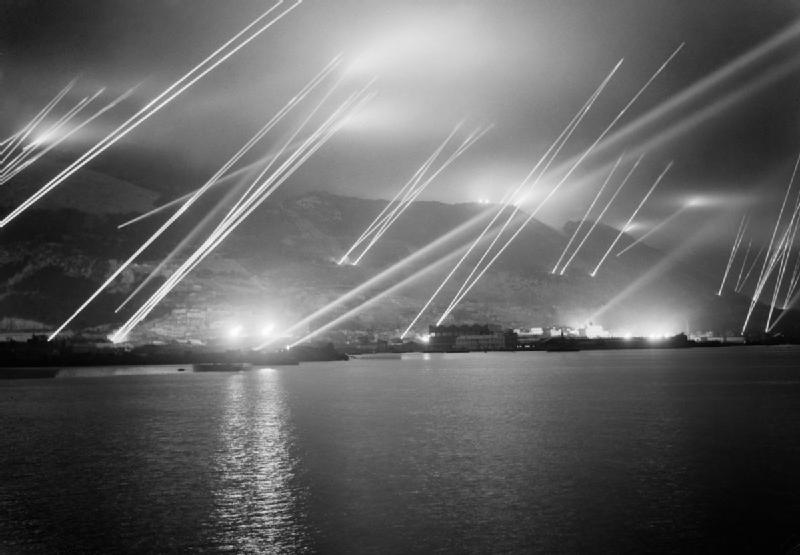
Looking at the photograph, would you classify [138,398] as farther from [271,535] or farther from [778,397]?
[778,397]

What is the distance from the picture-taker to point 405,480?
63.6ft

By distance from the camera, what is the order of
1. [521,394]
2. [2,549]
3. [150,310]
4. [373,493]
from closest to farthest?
[2,549]
[373,493]
[521,394]
[150,310]

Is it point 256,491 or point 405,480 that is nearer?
point 256,491

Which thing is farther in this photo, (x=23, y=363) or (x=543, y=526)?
(x=23, y=363)

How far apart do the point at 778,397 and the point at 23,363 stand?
113386 millimetres

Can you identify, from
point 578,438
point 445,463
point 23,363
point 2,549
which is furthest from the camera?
point 23,363

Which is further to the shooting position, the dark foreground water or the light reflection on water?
the dark foreground water

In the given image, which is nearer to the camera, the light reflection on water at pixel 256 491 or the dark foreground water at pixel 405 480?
the light reflection on water at pixel 256 491

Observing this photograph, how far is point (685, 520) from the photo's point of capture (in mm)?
14969

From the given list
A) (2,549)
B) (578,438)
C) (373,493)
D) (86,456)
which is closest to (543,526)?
(373,493)

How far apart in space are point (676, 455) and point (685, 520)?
8552 mm

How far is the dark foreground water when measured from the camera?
1387 centimetres

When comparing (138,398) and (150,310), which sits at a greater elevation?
(150,310)

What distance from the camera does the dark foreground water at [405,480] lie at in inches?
546
